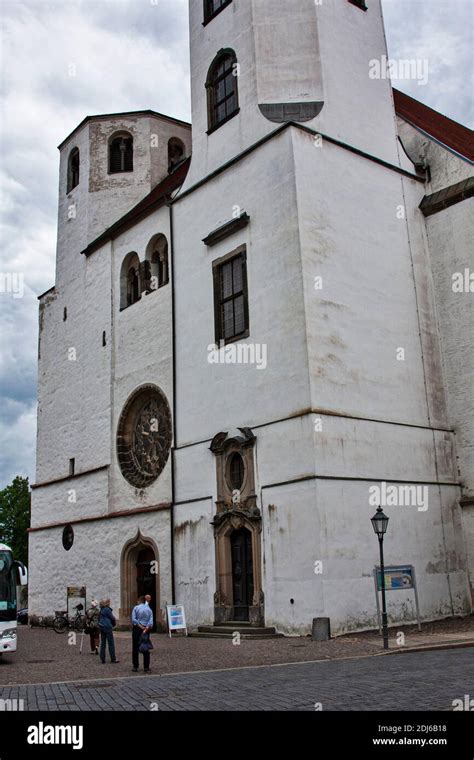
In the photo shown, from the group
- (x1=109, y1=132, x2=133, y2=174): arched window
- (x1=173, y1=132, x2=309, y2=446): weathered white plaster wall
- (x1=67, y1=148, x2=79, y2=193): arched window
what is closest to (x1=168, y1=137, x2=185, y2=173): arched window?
(x1=109, y1=132, x2=133, y2=174): arched window

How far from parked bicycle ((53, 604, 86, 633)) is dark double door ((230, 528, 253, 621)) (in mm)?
8464

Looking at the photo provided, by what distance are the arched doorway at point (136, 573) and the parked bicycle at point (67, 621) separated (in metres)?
2.25

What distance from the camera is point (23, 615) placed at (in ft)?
135

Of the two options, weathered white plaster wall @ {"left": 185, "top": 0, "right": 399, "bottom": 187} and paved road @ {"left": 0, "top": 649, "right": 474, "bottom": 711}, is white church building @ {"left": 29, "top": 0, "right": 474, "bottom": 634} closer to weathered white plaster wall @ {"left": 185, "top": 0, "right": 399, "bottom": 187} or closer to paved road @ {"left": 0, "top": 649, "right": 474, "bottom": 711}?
weathered white plaster wall @ {"left": 185, "top": 0, "right": 399, "bottom": 187}

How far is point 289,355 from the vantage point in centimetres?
1933

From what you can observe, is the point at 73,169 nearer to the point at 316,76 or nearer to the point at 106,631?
the point at 316,76

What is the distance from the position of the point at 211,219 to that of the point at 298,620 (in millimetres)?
12262

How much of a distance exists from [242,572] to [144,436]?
25.9 feet

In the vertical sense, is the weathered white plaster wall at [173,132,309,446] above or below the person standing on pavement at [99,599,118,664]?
above

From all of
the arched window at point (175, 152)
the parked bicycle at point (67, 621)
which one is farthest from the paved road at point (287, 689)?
the arched window at point (175, 152)

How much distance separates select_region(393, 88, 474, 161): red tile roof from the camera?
25062mm

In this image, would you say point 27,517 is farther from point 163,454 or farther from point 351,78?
point 351,78

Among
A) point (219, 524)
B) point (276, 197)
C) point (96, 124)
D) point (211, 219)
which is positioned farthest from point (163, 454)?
point (96, 124)

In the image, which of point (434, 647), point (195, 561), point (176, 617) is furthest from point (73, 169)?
point (434, 647)
